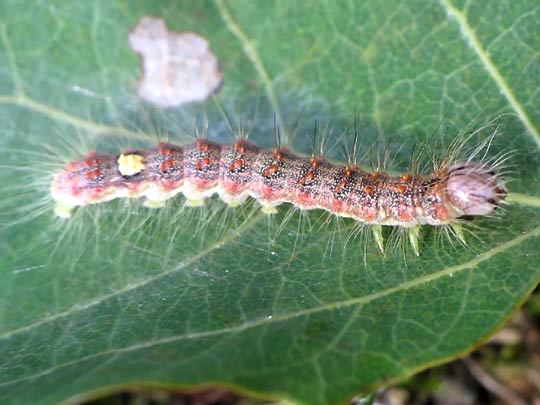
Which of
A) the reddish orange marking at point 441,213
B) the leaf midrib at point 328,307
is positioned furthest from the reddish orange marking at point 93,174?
the reddish orange marking at point 441,213

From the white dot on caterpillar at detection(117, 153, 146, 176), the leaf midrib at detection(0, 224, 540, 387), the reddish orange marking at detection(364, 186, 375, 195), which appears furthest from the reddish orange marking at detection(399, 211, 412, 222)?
the white dot on caterpillar at detection(117, 153, 146, 176)

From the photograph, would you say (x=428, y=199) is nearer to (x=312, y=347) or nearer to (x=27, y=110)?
(x=312, y=347)

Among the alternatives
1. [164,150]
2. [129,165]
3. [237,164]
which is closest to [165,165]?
[164,150]

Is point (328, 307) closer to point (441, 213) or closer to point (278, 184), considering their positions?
point (441, 213)

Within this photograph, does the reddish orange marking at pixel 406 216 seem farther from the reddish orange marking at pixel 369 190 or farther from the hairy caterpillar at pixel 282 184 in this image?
the reddish orange marking at pixel 369 190

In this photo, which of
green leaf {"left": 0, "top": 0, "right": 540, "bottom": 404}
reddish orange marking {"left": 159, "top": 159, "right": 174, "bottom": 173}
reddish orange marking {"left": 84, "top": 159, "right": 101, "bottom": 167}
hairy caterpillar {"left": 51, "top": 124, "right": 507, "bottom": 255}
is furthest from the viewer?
reddish orange marking {"left": 84, "top": 159, "right": 101, "bottom": 167}

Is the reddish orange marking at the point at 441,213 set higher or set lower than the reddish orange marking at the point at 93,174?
lower

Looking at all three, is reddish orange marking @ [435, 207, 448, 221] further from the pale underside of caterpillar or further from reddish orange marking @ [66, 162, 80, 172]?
reddish orange marking @ [66, 162, 80, 172]
